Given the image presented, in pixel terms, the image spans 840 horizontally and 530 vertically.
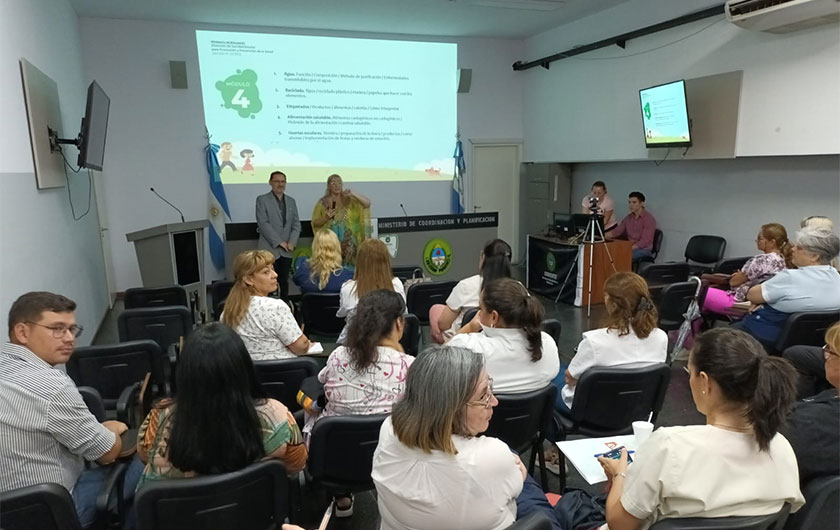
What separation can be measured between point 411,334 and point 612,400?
4.20ft

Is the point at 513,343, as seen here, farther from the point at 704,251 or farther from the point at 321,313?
the point at 704,251

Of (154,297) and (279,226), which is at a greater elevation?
(279,226)

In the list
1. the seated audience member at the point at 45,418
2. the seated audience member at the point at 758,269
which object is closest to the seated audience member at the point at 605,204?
the seated audience member at the point at 758,269

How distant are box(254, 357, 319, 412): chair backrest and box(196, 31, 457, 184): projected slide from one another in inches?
207

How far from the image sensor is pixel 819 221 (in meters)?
3.91

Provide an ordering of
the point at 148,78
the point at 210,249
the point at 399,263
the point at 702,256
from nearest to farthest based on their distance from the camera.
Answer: the point at 702,256
the point at 399,263
the point at 148,78
the point at 210,249

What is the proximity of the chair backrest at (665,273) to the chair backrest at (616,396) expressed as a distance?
260 centimetres

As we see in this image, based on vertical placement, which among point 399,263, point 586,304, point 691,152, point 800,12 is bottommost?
point 586,304

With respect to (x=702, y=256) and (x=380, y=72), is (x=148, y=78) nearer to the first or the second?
(x=380, y=72)

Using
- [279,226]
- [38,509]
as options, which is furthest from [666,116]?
[38,509]

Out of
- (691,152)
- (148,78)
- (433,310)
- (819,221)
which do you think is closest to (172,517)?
(433,310)

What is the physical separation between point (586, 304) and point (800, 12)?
11.0 feet

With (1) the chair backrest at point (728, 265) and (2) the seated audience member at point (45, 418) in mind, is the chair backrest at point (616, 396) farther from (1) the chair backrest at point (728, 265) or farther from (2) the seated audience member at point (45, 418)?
(1) the chair backrest at point (728, 265)

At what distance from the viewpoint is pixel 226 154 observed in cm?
709
